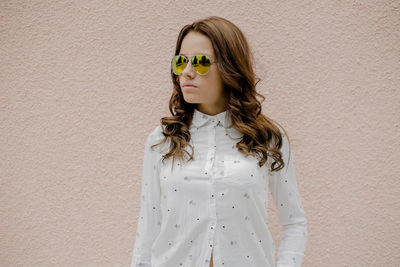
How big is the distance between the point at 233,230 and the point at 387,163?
95 cm

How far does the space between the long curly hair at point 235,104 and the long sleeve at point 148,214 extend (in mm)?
81

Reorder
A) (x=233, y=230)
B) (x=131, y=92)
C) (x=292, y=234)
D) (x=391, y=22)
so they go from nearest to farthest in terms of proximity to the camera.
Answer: (x=233, y=230)
(x=292, y=234)
(x=391, y=22)
(x=131, y=92)

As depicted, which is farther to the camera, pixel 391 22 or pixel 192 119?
pixel 391 22

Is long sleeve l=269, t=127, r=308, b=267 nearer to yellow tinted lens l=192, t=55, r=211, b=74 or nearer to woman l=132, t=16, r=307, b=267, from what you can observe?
woman l=132, t=16, r=307, b=267

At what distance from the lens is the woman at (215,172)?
42.0 inches

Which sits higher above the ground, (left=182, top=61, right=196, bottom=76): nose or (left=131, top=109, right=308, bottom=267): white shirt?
(left=182, top=61, right=196, bottom=76): nose

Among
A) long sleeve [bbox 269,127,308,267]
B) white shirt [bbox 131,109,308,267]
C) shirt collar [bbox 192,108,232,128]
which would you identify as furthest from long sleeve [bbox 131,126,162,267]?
long sleeve [bbox 269,127,308,267]

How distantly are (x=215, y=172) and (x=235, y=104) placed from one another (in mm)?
278

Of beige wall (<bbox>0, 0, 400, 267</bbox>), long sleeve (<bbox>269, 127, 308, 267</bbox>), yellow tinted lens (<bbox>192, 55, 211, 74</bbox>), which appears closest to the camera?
yellow tinted lens (<bbox>192, 55, 211, 74</bbox>)

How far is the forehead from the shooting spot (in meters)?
1.07

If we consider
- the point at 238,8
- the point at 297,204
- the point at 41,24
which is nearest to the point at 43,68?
the point at 41,24

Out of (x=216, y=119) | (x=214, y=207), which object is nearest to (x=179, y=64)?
(x=216, y=119)

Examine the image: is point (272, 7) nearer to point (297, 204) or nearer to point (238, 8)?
point (238, 8)

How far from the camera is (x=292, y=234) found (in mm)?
1173
